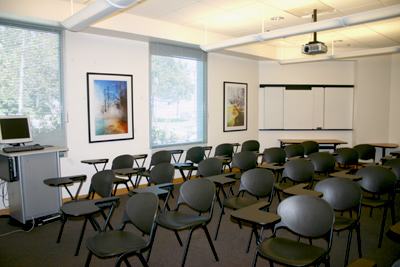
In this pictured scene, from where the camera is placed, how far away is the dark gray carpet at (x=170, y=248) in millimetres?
3318

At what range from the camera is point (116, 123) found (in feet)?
19.7

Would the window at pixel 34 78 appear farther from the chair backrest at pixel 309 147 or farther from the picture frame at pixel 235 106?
the chair backrest at pixel 309 147

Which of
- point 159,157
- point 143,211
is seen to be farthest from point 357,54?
point 143,211

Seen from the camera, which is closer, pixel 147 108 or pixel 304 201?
pixel 304 201

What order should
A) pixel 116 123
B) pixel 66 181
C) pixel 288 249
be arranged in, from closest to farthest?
pixel 288 249 → pixel 66 181 → pixel 116 123

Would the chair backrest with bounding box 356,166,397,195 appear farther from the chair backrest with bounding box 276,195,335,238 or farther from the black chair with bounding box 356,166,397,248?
the chair backrest with bounding box 276,195,335,238

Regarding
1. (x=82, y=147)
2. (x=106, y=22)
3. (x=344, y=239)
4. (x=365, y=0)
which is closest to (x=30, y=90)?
(x=82, y=147)

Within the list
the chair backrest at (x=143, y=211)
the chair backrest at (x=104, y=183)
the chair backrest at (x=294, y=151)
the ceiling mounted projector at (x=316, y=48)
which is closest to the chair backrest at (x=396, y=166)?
the chair backrest at (x=294, y=151)

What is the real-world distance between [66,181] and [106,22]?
9.28 ft

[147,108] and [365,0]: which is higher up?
[365,0]

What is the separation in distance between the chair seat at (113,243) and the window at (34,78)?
300 cm

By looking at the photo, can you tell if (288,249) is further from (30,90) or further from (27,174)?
(30,90)

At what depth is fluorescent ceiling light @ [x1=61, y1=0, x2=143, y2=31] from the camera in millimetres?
3646

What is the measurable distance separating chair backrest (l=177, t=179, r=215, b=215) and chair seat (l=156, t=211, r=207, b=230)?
17 centimetres
